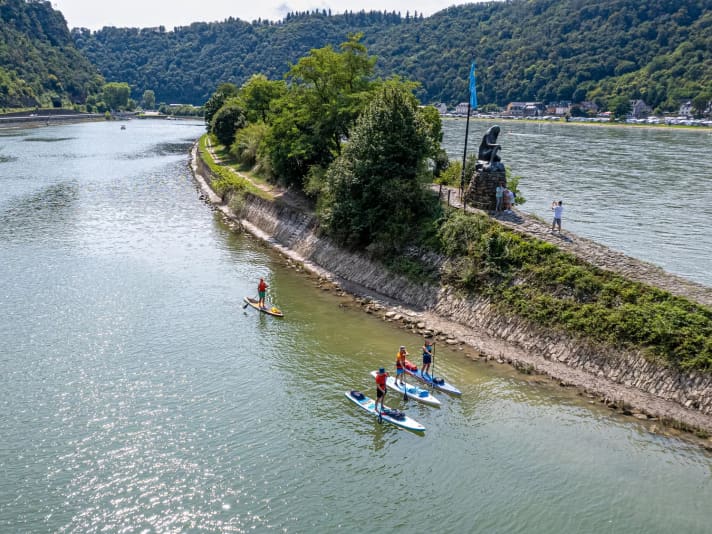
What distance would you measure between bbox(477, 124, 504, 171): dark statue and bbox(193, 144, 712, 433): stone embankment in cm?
421

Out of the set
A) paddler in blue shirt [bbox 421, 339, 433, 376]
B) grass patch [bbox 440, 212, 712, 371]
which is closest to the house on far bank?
grass patch [bbox 440, 212, 712, 371]

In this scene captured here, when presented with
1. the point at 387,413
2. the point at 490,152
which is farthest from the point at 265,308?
the point at 490,152

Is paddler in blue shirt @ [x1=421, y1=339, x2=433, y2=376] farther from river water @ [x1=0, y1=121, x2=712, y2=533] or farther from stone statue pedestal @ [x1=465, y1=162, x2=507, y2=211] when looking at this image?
stone statue pedestal @ [x1=465, y1=162, x2=507, y2=211]

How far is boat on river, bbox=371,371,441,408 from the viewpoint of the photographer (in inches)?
998

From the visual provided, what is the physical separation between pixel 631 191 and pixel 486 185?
45.4 m

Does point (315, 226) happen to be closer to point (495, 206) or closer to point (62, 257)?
point (495, 206)

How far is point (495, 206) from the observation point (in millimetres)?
39000

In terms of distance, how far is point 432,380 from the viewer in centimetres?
2658

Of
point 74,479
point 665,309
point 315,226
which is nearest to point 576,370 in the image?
point 665,309

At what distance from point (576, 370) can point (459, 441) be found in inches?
312

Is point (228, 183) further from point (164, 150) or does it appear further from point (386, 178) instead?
point (164, 150)

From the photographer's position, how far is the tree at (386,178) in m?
39.5

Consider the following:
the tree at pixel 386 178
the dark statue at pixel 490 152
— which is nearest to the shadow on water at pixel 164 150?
the tree at pixel 386 178

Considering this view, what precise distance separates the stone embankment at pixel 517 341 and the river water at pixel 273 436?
117cm
